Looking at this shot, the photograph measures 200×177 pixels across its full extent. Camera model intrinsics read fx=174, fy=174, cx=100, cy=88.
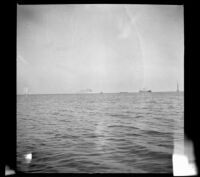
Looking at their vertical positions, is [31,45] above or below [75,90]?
above

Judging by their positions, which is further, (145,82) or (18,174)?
(145,82)

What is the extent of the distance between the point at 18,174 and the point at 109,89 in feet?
100

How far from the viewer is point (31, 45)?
28.3 metres

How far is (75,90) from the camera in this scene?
31234 mm

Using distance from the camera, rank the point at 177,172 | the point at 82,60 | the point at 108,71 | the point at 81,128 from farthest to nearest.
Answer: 1. the point at 108,71
2. the point at 82,60
3. the point at 81,128
4. the point at 177,172

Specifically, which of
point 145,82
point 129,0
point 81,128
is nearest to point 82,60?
point 145,82

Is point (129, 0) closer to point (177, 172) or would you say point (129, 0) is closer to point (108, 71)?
point (177, 172)
